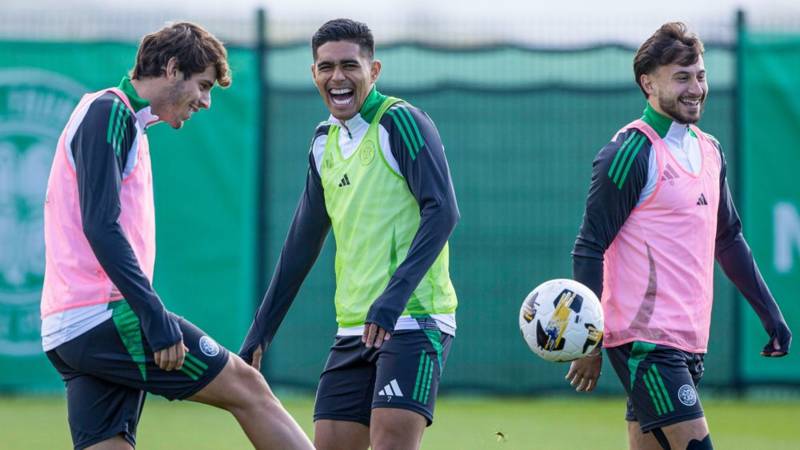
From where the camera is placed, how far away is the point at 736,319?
41.0ft

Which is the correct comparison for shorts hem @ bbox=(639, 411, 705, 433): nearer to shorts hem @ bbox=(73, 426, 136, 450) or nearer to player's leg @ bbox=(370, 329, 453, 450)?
player's leg @ bbox=(370, 329, 453, 450)

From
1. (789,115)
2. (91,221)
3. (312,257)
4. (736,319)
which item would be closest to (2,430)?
(312,257)

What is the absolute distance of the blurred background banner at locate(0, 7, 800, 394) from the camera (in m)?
12.4

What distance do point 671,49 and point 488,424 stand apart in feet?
17.4

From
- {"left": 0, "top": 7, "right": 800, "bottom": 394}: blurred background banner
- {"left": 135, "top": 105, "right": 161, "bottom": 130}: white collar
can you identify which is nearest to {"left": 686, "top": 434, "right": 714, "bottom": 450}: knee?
{"left": 135, "top": 105, "right": 161, "bottom": 130}: white collar

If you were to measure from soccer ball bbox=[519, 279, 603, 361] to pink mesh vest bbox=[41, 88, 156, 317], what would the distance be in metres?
1.69

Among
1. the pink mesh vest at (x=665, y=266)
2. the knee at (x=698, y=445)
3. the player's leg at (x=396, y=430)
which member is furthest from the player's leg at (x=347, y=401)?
the knee at (x=698, y=445)

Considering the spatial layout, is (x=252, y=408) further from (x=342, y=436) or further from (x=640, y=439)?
(x=640, y=439)

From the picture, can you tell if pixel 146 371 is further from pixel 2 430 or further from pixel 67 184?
pixel 2 430

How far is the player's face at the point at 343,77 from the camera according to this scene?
5898 millimetres

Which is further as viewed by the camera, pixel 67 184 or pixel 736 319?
pixel 736 319

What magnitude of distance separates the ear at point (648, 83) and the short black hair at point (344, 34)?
1.24m

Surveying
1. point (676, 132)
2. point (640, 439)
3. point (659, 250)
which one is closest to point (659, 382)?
point (640, 439)

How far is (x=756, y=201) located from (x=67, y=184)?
8354 millimetres
